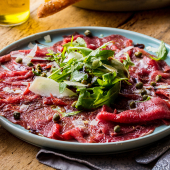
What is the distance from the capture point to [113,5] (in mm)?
4883

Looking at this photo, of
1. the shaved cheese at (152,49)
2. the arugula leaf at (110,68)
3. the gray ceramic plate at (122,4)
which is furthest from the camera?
the gray ceramic plate at (122,4)

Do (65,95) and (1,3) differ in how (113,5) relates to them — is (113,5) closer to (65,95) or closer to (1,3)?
(1,3)

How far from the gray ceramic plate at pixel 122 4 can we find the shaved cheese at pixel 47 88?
7.78 ft

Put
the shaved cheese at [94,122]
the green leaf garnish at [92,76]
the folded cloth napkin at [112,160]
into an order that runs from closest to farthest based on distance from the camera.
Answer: the folded cloth napkin at [112,160] < the shaved cheese at [94,122] < the green leaf garnish at [92,76]

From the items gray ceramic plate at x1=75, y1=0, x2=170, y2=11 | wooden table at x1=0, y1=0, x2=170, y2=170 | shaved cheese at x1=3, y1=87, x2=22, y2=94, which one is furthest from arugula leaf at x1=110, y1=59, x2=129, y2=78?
gray ceramic plate at x1=75, y1=0, x2=170, y2=11

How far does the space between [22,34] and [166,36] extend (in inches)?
98.0

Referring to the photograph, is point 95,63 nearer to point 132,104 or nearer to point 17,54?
point 132,104

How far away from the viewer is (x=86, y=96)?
2.85 metres

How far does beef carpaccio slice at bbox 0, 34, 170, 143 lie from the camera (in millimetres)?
2598

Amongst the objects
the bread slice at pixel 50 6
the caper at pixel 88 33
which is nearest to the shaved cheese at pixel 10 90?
the caper at pixel 88 33

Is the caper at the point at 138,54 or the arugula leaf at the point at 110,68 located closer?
the arugula leaf at the point at 110,68

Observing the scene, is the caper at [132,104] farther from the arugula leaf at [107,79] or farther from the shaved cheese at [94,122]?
the shaved cheese at [94,122]

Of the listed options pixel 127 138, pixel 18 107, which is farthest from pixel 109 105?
pixel 18 107

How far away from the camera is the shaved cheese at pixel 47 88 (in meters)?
3.07
